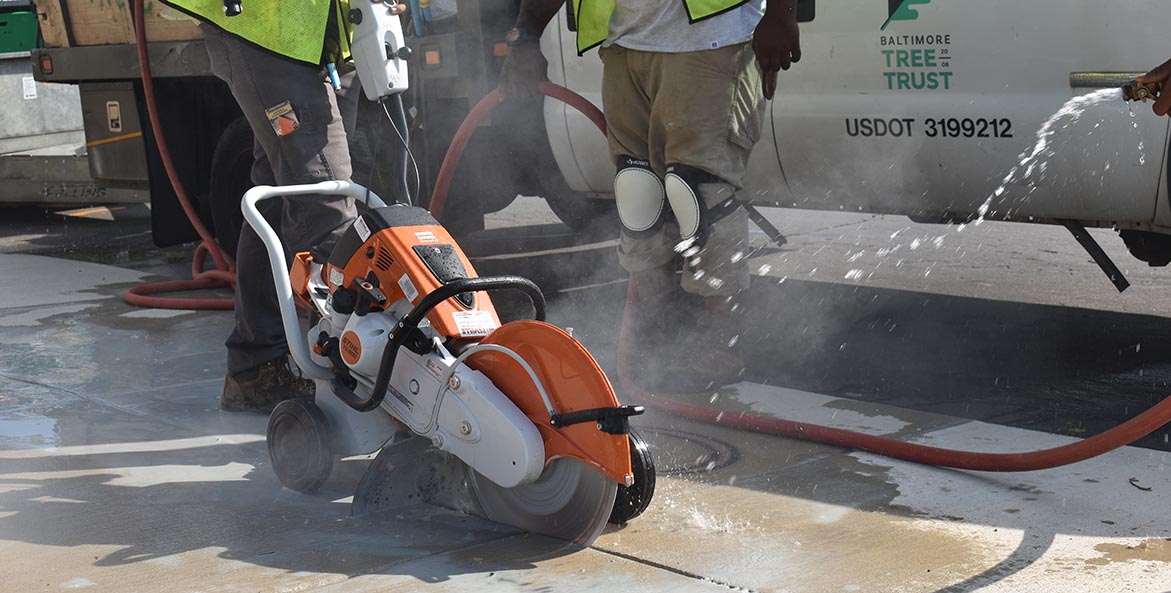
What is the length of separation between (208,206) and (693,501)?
4.41 meters

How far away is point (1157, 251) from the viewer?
5.02 metres

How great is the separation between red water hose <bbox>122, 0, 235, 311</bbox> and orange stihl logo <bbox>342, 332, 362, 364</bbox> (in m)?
2.48

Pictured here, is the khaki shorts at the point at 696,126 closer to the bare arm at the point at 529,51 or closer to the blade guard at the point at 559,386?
the bare arm at the point at 529,51

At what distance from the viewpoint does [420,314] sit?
3275mm

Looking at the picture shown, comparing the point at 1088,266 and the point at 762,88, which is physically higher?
the point at 762,88

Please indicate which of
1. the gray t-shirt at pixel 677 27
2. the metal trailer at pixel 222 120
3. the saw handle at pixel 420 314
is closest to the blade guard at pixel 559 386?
the saw handle at pixel 420 314

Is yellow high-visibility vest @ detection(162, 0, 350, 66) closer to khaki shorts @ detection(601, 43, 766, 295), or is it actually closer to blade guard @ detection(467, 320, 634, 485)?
khaki shorts @ detection(601, 43, 766, 295)

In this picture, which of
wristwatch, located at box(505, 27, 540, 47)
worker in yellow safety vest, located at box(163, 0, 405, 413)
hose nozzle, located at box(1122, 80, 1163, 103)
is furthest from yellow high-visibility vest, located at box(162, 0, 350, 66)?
hose nozzle, located at box(1122, 80, 1163, 103)

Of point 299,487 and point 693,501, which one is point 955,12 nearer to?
point 693,501

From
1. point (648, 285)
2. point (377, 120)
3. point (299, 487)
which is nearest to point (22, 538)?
point (299, 487)

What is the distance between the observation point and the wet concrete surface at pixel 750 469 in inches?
122

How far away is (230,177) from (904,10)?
134 inches

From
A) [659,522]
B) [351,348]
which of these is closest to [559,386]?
[659,522]

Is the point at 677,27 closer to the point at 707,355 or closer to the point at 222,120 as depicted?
the point at 707,355
